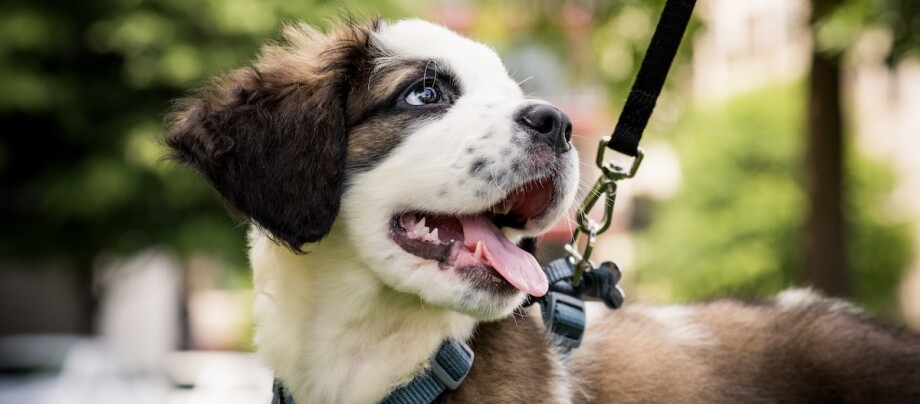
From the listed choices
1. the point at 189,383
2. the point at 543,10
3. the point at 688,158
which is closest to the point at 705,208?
the point at 688,158

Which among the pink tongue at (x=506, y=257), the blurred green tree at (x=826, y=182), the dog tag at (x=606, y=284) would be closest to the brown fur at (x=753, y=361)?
the dog tag at (x=606, y=284)

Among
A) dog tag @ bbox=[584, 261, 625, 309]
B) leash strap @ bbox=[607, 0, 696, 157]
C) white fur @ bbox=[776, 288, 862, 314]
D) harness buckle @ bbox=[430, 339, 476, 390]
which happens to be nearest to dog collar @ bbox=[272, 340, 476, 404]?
harness buckle @ bbox=[430, 339, 476, 390]

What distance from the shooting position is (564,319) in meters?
3.85

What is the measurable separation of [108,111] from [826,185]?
11.9 meters

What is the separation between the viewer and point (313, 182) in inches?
144

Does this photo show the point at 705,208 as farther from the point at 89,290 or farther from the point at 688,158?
the point at 89,290

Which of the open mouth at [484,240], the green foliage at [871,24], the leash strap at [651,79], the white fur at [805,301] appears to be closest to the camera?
the open mouth at [484,240]

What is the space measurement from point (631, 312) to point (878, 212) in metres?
20.5

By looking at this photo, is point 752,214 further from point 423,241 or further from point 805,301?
point 423,241

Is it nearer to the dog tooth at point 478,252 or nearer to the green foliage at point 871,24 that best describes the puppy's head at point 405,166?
the dog tooth at point 478,252

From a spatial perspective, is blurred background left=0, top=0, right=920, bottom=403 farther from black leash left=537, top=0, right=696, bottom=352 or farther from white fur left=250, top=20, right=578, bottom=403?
black leash left=537, top=0, right=696, bottom=352

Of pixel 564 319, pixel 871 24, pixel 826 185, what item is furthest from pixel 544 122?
pixel 826 185

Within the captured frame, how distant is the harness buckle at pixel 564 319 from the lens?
12.6 ft

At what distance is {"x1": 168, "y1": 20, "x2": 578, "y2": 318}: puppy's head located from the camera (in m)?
3.61
